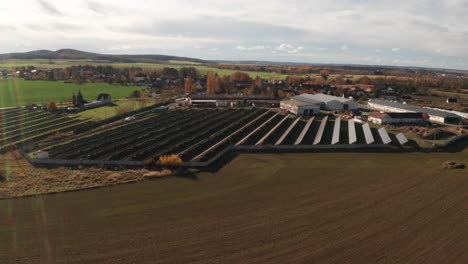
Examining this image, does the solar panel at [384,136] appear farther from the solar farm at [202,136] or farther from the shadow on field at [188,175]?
the shadow on field at [188,175]

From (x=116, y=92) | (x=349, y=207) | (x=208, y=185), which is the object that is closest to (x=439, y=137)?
(x=349, y=207)

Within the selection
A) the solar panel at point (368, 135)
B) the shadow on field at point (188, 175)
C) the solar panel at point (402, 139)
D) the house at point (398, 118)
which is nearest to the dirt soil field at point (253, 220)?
the shadow on field at point (188, 175)

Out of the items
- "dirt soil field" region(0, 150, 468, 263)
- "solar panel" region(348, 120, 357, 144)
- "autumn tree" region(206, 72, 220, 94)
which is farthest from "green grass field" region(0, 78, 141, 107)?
"solar panel" region(348, 120, 357, 144)

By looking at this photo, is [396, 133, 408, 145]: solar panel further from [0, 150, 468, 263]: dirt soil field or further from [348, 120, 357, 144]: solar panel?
[0, 150, 468, 263]: dirt soil field

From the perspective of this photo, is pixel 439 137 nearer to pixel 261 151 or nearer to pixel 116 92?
pixel 261 151

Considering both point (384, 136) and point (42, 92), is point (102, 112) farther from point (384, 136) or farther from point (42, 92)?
point (384, 136)

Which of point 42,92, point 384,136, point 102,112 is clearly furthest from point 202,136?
point 42,92
